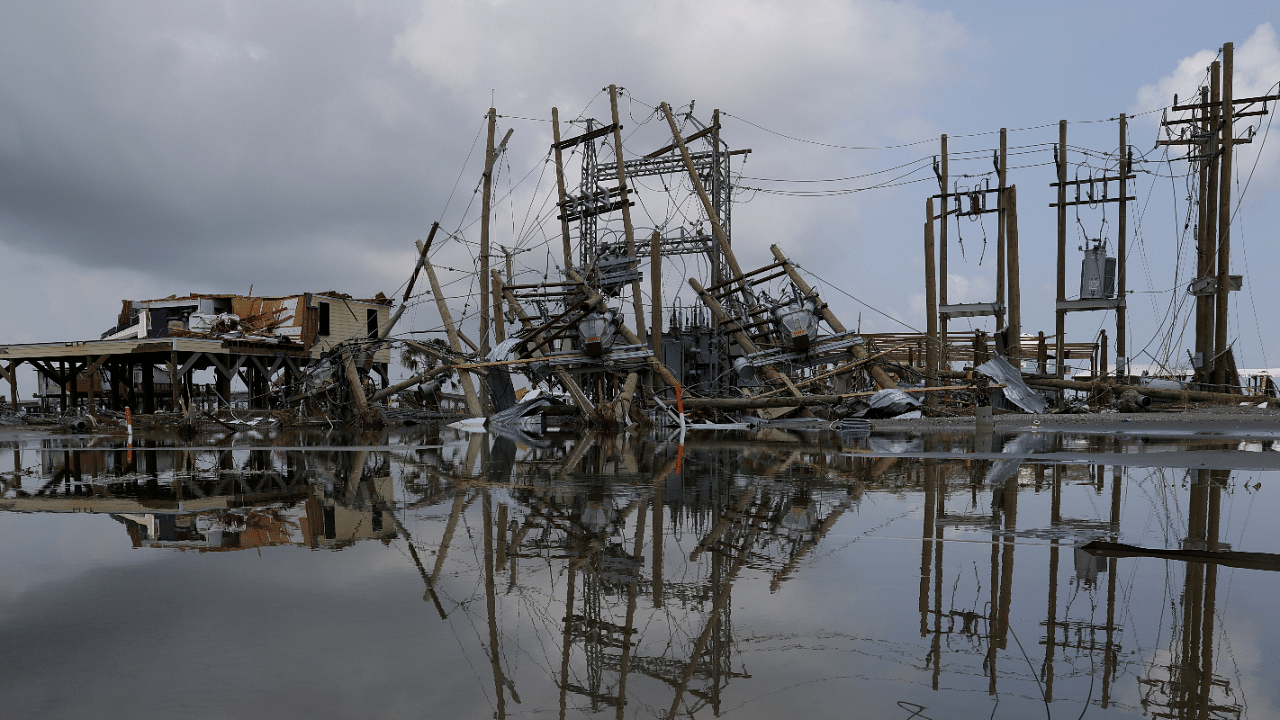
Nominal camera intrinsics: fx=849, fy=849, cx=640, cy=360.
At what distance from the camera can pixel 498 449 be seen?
18.3 m

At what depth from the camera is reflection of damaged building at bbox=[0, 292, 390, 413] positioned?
1474 inches

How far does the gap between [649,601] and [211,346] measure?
36.9 meters

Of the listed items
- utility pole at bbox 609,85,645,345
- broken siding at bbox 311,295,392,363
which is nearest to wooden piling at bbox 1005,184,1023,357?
utility pole at bbox 609,85,645,345

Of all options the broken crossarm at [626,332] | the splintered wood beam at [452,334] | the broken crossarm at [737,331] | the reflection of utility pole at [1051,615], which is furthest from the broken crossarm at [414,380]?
the reflection of utility pole at [1051,615]

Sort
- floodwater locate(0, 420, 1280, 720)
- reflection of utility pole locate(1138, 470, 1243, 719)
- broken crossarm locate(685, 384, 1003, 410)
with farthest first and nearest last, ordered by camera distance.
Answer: broken crossarm locate(685, 384, 1003, 410) < floodwater locate(0, 420, 1280, 720) < reflection of utility pole locate(1138, 470, 1243, 719)

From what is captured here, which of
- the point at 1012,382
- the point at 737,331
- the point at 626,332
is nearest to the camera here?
the point at 1012,382

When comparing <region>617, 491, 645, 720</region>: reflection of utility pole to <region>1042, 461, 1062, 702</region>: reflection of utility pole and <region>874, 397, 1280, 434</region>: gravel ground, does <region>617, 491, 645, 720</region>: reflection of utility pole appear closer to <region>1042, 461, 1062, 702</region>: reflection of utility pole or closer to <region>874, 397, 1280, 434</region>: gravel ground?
<region>1042, 461, 1062, 702</region>: reflection of utility pole

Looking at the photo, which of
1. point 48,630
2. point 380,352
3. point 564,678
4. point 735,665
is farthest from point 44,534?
point 380,352

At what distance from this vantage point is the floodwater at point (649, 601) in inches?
141

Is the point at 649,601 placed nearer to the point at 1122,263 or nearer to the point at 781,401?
the point at 781,401

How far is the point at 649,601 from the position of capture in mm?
5012

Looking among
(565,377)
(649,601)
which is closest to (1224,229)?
(565,377)

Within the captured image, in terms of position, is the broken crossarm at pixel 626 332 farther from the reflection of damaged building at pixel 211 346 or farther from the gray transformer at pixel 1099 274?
the gray transformer at pixel 1099 274

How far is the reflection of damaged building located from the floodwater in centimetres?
2738
